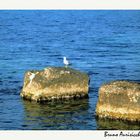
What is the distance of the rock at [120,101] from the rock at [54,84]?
415 centimetres

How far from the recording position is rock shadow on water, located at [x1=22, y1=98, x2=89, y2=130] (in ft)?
99.5

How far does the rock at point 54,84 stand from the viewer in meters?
34.7

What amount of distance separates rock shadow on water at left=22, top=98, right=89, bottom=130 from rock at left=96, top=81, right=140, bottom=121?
1.39 m

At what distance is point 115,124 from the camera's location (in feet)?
99.5

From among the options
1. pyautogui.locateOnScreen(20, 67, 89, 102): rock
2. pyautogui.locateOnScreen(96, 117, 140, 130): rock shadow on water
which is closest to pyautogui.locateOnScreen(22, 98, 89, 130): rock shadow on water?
pyautogui.locateOnScreen(20, 67, 89, 102): rock

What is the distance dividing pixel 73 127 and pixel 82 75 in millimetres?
5839

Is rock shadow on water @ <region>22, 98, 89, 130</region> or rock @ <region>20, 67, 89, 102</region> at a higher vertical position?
rock @ <region>20, 67, 89, 102</region>

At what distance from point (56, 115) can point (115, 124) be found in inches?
149

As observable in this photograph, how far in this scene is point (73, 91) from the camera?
35.3 m
